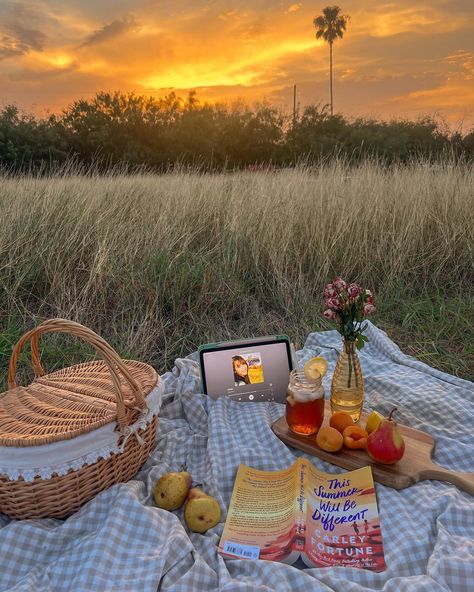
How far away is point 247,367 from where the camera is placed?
7.61 feet

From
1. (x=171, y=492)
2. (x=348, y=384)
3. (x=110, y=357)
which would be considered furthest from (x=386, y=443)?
(x=110, y=357)

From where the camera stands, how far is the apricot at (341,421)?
190cm

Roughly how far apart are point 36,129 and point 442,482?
17885 mm

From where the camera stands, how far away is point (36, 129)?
16.5 m

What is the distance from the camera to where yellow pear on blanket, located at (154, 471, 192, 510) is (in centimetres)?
167

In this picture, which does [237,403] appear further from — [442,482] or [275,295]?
[275,295]

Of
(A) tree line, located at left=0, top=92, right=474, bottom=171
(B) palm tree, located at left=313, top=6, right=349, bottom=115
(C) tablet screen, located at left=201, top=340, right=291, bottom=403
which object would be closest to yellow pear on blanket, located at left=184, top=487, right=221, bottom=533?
(C) tablet screen, located at left=201, top=340, right=291, bottom=403

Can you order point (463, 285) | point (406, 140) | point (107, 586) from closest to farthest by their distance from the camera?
point (107, 586)
point (463, 285)
point (406, 140)

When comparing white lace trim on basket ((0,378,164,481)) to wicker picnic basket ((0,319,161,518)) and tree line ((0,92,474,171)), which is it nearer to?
wicker picnic basket ((0,319,161,518))

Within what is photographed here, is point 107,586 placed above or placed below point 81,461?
below

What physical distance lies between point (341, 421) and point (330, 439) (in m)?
0.11

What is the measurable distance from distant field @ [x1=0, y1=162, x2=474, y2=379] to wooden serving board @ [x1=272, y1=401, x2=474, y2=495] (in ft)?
3.79

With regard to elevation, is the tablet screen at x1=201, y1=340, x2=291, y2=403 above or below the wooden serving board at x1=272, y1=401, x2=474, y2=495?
above

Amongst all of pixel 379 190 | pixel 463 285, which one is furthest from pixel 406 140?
pixel 463 285
